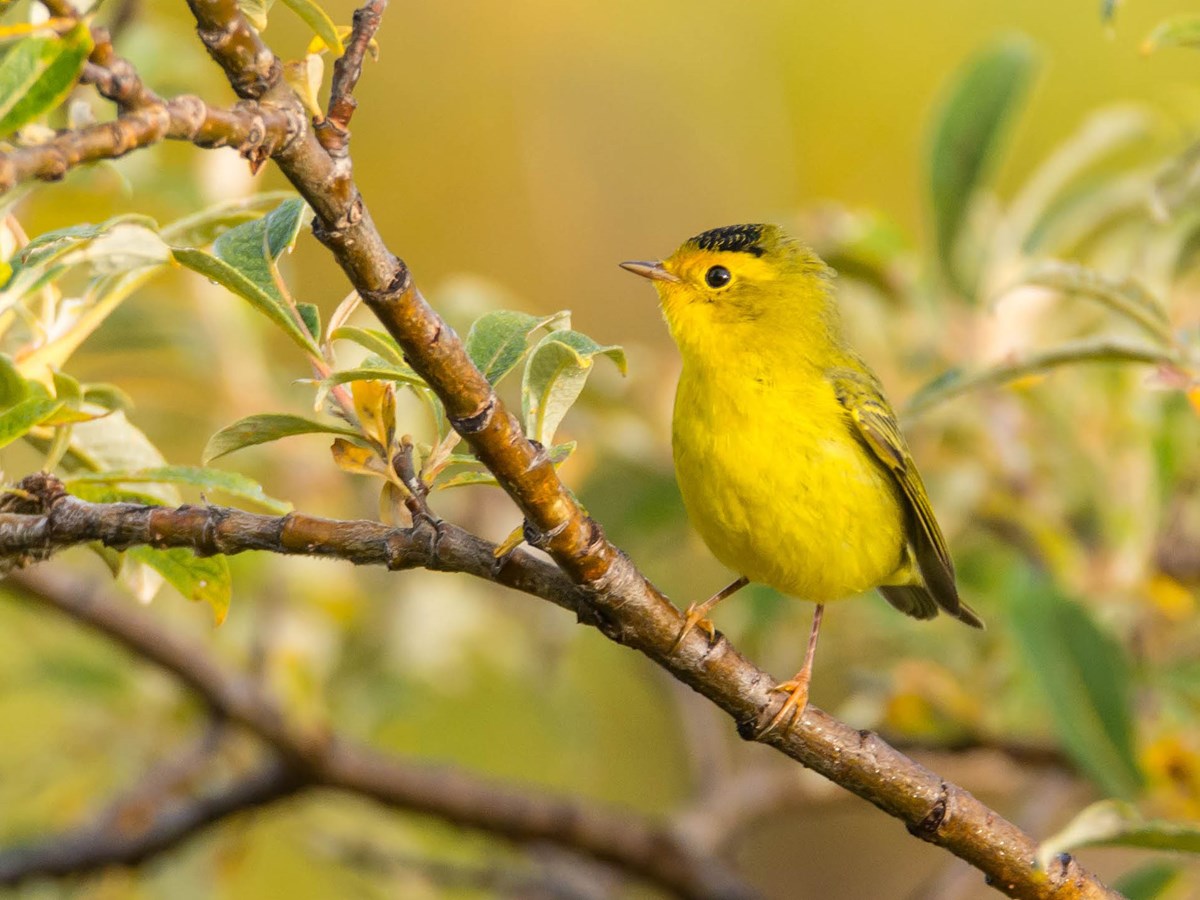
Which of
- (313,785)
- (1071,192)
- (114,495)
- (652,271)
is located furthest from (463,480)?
(1071,192)

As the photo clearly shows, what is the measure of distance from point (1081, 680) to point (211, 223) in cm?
180

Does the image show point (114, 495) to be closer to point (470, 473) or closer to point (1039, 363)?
point (470, 473)

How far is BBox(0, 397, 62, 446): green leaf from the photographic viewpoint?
4.61 feet

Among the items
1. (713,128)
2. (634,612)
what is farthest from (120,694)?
(713,128)

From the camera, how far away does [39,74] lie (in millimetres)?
1135

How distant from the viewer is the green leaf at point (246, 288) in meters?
1.40

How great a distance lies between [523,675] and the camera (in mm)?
4164

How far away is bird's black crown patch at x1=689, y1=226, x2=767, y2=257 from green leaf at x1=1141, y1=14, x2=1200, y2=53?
1167 millimetres

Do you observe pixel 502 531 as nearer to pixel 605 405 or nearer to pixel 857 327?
pixel 605 405

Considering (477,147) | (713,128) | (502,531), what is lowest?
(502,531)

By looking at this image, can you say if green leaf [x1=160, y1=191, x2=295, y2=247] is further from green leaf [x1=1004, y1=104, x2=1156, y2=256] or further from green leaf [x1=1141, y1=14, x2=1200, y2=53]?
green leaf [x1=1004, y1=104, x2=1156, y2=256]

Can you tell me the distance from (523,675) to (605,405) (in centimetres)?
93

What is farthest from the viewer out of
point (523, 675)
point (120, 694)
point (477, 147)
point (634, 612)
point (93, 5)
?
point (477, 147)

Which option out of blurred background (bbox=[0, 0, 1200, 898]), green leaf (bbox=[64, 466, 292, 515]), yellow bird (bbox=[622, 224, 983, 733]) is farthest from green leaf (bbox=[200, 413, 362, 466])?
yellow bird (bbox=[622, 224, 983, 733])
